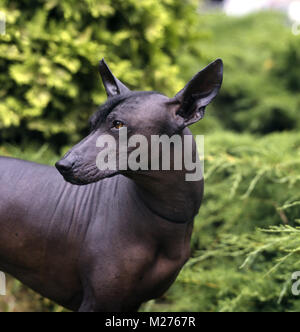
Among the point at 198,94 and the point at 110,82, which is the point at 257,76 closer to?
the point at 110,82

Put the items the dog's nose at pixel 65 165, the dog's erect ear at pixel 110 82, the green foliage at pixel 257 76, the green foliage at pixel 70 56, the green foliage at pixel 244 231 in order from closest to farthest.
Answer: the dog's nose at pixel 65 165, the dog's erect ear at pixel 110 82, the green foliage at pixel 244 231, the green foliage at pixel 70 56, the green foliage at pixel 257 76

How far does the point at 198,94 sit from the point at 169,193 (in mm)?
343

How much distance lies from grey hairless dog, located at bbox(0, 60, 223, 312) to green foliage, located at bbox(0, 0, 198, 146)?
131 centimetres

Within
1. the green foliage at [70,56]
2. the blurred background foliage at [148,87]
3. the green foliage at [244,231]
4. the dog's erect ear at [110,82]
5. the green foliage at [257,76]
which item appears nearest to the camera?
the dog's erect ear at [110,82]

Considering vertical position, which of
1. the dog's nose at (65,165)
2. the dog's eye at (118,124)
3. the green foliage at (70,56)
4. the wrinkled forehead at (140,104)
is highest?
the green foliage at (70,56)

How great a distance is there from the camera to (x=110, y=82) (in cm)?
155

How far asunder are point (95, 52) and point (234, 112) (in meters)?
2.34

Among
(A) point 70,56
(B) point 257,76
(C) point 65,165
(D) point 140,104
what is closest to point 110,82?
(D) point 140,104

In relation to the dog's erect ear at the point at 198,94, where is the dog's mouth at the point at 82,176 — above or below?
below

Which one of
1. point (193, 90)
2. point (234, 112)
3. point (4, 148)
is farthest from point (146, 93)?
point (234, 112)

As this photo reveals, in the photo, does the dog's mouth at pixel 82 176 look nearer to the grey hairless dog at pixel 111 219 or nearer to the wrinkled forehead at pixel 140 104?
the grey hairless dog at pixel 111 219

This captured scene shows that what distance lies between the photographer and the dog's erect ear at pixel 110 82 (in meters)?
1.50

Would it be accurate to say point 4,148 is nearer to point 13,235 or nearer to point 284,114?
point 13,235

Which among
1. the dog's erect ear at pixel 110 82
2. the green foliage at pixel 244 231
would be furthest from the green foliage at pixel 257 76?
the dog's erect ear at pixel 110 82
